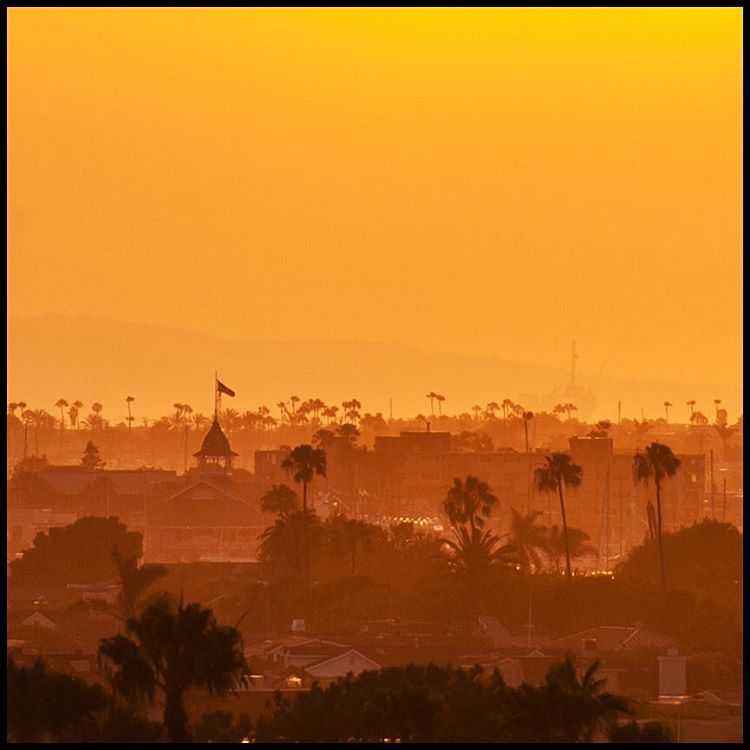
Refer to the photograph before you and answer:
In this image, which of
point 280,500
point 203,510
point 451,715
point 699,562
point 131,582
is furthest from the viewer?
point 203,510

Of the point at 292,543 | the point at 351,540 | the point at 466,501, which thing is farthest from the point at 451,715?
the point at 351,540

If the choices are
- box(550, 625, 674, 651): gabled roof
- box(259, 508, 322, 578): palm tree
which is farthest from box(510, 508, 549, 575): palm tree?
box(550, 625, 674, 651): gabled roof

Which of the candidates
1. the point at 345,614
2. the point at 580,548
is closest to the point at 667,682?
the point at 345,614

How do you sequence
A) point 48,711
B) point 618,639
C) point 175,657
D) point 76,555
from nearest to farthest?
point 175,657
point 48,711
point 618,639
point 76,555

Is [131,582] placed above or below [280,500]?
below

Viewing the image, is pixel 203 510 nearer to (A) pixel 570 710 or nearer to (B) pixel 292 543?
(B) pixel 292 543

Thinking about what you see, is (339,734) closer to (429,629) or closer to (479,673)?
(479,673)

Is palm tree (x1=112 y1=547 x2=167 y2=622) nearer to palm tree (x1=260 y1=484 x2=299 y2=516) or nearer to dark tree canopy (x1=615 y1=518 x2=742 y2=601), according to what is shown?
dark tree canopy (x1=615 y1=518 x2=742 y2=601)
